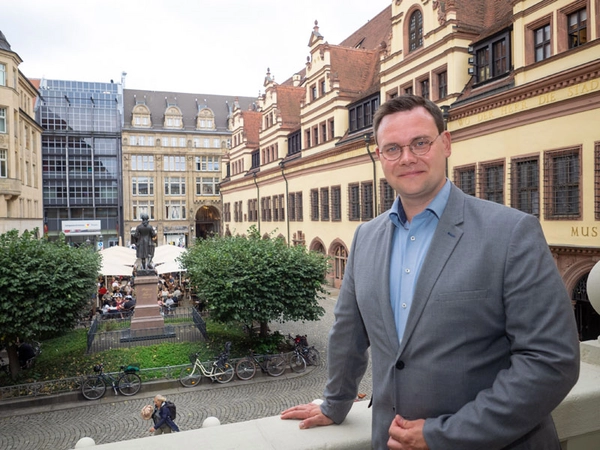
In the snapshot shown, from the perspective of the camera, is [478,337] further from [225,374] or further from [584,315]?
[584,315]

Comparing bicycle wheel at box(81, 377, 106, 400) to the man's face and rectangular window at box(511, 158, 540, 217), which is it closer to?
the man's face

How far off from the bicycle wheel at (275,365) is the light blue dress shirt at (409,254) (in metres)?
13.3

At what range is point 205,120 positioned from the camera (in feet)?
234

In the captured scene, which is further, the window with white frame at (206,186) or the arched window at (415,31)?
the window with white frame at (206,186)

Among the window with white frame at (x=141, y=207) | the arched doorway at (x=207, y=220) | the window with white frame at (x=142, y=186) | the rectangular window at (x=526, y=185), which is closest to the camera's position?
the rectangular window at (x=526, y=185)

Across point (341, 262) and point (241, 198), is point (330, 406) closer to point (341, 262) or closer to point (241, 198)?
point (341, 262)

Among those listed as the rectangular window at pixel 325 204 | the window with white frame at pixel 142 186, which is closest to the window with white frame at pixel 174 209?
the window with white frame at pixel 142 186

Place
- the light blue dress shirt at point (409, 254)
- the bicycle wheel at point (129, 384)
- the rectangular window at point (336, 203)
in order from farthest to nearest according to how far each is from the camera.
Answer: the rectangular window at point (336, 203) → the bicycle wheel at point (129, 384) → the light blue dress shirt at point (409, 254)

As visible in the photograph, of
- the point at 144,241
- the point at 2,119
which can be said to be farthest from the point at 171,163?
the point at 144,241

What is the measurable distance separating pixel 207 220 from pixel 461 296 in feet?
239

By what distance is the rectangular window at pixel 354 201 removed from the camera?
90.5ft

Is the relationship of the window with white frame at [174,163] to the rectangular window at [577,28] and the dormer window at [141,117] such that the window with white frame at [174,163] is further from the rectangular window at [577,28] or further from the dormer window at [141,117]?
the rectangular window at [577,28]

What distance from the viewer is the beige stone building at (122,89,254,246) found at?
6744 cm

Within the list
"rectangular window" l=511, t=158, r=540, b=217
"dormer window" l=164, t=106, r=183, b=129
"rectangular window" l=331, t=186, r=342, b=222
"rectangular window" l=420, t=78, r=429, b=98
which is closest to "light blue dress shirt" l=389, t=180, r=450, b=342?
"rectangular window" l=511, t=158, r=540, b=217
